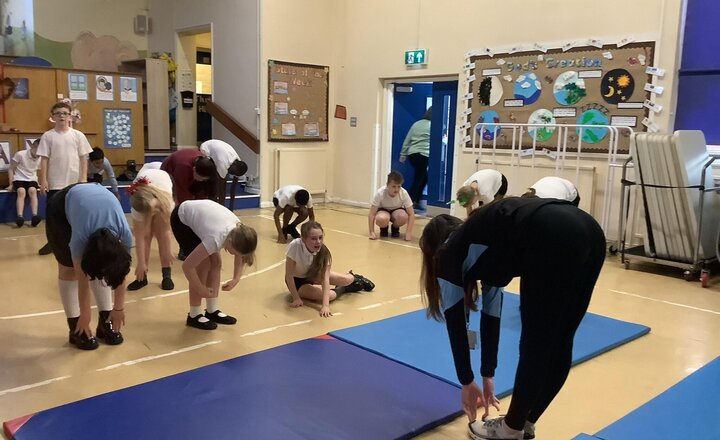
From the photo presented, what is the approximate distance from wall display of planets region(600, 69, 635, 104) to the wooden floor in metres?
1.83

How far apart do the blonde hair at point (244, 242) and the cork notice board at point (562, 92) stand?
469 centimetres

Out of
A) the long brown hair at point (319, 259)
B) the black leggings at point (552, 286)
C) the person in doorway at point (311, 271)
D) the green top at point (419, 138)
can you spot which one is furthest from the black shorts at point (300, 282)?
the green top at point (419, 138)

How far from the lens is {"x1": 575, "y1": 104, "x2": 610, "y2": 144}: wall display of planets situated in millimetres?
6734

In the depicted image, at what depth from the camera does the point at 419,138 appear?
30.8 ft

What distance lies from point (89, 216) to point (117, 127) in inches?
237

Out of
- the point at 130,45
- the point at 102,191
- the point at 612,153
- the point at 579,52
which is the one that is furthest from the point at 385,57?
the point at 102,191

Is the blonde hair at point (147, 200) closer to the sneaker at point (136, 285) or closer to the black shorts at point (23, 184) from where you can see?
the sneaker at point (136, 285)

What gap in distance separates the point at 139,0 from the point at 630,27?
8.62 meters

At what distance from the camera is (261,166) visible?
919 centimetres

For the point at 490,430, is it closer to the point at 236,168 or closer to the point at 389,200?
the point at 236,168

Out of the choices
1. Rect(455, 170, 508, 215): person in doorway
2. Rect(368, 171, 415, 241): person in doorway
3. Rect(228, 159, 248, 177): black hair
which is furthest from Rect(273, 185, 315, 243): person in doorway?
Rect(455, 170, 508, 215): person in doorway

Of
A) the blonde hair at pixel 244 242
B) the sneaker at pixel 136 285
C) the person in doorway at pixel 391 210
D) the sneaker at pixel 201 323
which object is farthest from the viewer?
the person in doorway at pixel 391 210

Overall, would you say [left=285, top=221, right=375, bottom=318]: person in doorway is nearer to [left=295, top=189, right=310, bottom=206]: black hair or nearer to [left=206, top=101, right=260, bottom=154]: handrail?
[left=295, top=189, right=310, bottom=206]: black hair

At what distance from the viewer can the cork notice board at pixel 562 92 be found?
6516mm
